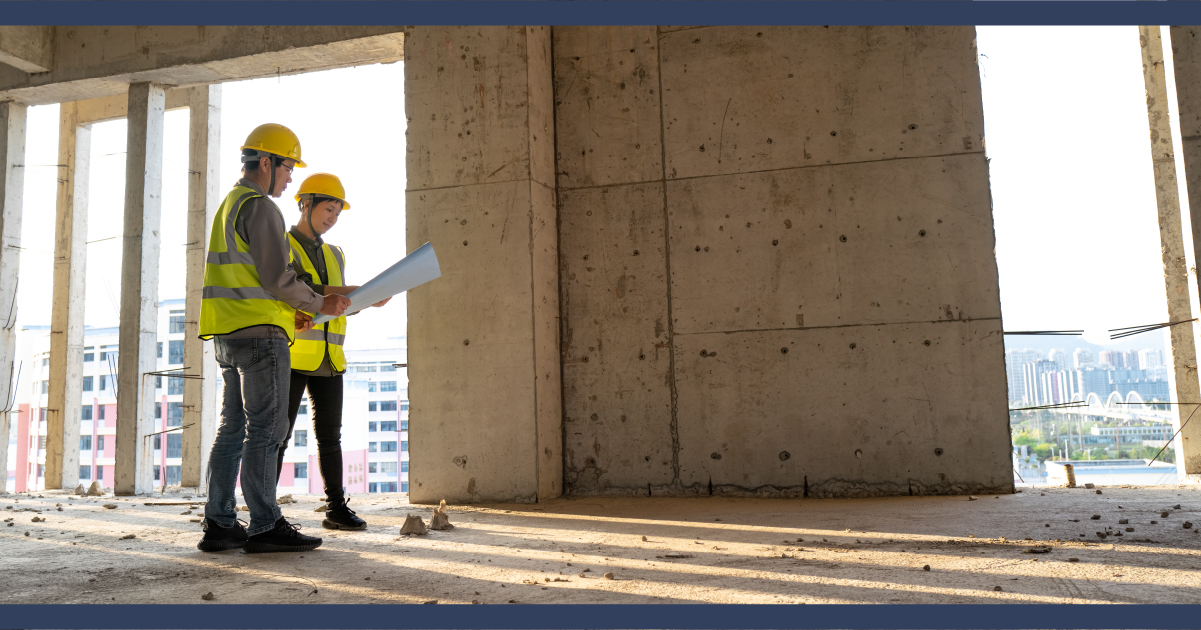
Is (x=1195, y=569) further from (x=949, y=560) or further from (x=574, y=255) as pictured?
(x=574, y=255)

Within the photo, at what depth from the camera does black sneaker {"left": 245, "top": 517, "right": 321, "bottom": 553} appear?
3.13 m

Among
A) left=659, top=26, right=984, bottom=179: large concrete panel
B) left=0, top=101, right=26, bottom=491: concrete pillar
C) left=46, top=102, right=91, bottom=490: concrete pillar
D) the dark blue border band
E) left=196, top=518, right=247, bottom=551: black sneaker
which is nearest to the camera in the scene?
the dark blue border band

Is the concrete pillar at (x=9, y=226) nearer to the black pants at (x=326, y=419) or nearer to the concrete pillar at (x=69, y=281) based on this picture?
the concrete pillar at (x=69, y=281)

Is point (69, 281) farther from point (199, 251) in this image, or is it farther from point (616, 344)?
point (616, 344)

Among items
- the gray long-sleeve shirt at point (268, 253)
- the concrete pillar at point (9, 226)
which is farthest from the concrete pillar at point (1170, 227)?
the concrete pillar at point (9, 226)

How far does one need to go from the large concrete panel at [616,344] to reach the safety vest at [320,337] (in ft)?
5.81

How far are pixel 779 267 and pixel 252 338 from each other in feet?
10.4

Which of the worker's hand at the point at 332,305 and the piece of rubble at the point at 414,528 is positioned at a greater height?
the worker's hand at the point at 332,305

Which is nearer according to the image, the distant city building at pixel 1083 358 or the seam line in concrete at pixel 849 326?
the seam line in concrete at pixel 849 326

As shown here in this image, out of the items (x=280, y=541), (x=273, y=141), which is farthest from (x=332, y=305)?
(x=280, y=541)

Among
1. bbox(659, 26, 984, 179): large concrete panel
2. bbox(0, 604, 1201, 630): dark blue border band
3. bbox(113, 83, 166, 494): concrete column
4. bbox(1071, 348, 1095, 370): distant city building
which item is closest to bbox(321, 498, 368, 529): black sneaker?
bbox(0, 604, 1201, 630): dark blue border band

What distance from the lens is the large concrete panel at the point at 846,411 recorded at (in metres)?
4.68

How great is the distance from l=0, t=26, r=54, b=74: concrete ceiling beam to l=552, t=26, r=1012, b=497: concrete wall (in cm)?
480

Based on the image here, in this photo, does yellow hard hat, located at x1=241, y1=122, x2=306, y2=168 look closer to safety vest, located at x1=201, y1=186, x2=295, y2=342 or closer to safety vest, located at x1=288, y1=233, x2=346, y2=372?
safety vest, located at x1=201, y1=186, x2=295, y2=342
